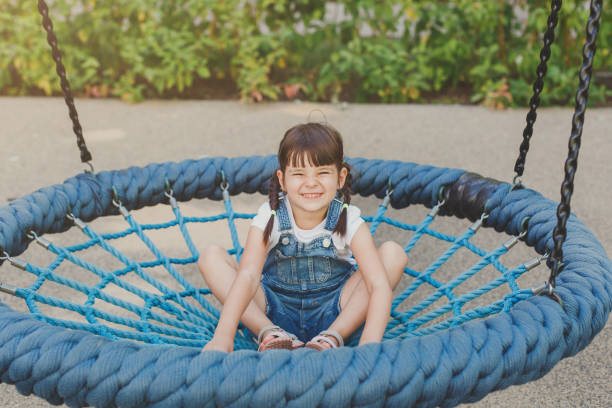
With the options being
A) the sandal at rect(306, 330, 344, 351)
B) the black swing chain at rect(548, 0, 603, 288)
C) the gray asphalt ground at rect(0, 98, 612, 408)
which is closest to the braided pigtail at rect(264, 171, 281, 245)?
the sandal at rect(306, 330, 344, 351)

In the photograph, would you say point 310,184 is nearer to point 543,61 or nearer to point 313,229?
point 313,229

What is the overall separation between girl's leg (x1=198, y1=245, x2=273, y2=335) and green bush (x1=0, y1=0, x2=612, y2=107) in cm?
231

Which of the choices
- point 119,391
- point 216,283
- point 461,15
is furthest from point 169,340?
point 461,15

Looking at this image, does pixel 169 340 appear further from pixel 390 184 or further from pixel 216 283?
pixel 390 184

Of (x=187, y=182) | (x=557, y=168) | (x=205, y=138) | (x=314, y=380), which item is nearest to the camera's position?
(x=314, y=380)

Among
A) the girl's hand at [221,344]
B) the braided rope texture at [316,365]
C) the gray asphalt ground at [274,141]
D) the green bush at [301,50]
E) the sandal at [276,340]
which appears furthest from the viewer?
the green bush at [301,50]

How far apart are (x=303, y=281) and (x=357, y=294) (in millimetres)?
142

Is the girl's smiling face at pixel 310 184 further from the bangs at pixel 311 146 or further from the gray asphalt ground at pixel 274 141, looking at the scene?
the gray asphalt ground at pixel 274 141

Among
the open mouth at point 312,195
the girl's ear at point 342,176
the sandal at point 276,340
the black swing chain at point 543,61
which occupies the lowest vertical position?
the sandal at point 276,340

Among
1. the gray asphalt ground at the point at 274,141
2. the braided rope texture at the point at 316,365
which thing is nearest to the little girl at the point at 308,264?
the braided rope texture at the point at 316,365

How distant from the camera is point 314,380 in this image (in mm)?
690

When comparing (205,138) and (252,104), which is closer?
(205,138)

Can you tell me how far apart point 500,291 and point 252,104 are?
213cm

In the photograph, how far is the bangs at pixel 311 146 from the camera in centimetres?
108
